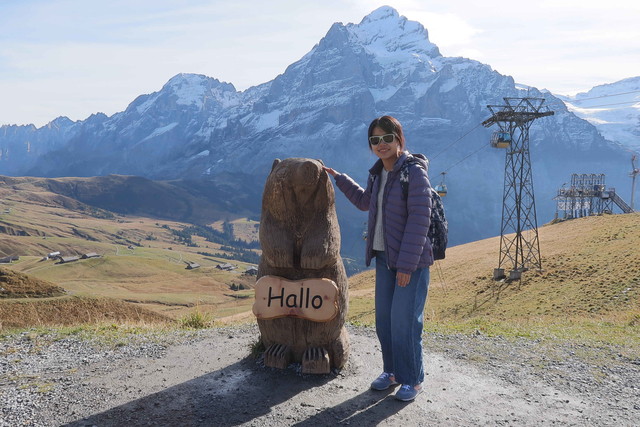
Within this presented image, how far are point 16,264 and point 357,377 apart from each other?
9204 centimetres

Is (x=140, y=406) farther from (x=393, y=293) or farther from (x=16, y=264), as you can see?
(x=16, y=264)

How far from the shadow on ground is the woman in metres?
0.57

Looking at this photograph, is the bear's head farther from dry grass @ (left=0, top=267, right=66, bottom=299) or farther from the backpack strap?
dry grass @ (left=0, top=267, right=66, bottom=299)

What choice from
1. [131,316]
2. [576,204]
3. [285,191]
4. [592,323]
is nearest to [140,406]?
[285,191]

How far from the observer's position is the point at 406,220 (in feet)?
17.0

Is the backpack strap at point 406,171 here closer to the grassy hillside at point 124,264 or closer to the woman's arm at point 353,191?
the woman's arm at point 353,191

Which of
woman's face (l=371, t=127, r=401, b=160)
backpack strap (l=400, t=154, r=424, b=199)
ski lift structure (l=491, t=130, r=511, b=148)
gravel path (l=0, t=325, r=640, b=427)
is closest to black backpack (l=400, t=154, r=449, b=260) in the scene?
backpack strap (l=400, t=154, r=424, b=199)

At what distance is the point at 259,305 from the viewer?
656cm

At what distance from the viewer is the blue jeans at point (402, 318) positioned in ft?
17.2

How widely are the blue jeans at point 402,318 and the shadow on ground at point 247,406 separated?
1.61 ft

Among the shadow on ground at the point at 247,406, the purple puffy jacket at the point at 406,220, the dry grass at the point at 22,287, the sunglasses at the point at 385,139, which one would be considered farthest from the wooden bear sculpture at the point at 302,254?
the dry grass at the point at 22,287

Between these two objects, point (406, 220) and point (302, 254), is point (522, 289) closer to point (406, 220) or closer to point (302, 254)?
point (302, 254)

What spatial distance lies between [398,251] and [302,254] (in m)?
1.67

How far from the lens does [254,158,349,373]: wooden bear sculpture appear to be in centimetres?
633
